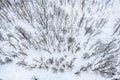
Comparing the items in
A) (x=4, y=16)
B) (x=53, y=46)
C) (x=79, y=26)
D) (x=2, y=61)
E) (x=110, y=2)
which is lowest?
(x=2, y=61)

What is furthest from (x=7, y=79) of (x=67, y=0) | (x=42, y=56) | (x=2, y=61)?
(x=67, y=0)

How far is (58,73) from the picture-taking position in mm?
2861

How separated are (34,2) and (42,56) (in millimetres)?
1739

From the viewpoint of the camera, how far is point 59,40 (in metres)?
3.23

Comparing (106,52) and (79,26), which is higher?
(79,26)

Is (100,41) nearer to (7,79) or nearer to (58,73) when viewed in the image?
(58,73)

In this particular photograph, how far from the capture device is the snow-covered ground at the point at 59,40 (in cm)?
285

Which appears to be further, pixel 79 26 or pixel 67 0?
pixel 67 0

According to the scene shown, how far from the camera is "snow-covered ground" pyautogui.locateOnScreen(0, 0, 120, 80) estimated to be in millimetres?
2854

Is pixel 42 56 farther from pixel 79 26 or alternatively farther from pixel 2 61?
pixel 79 26

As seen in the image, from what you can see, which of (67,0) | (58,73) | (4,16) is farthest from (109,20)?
(4,16)

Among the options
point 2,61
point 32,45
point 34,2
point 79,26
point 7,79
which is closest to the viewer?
point 7,79

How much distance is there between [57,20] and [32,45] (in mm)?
972

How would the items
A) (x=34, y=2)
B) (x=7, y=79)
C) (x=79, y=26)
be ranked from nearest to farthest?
(x=7, y=79)
(x=79, y=26)
(x=34, y=2)
